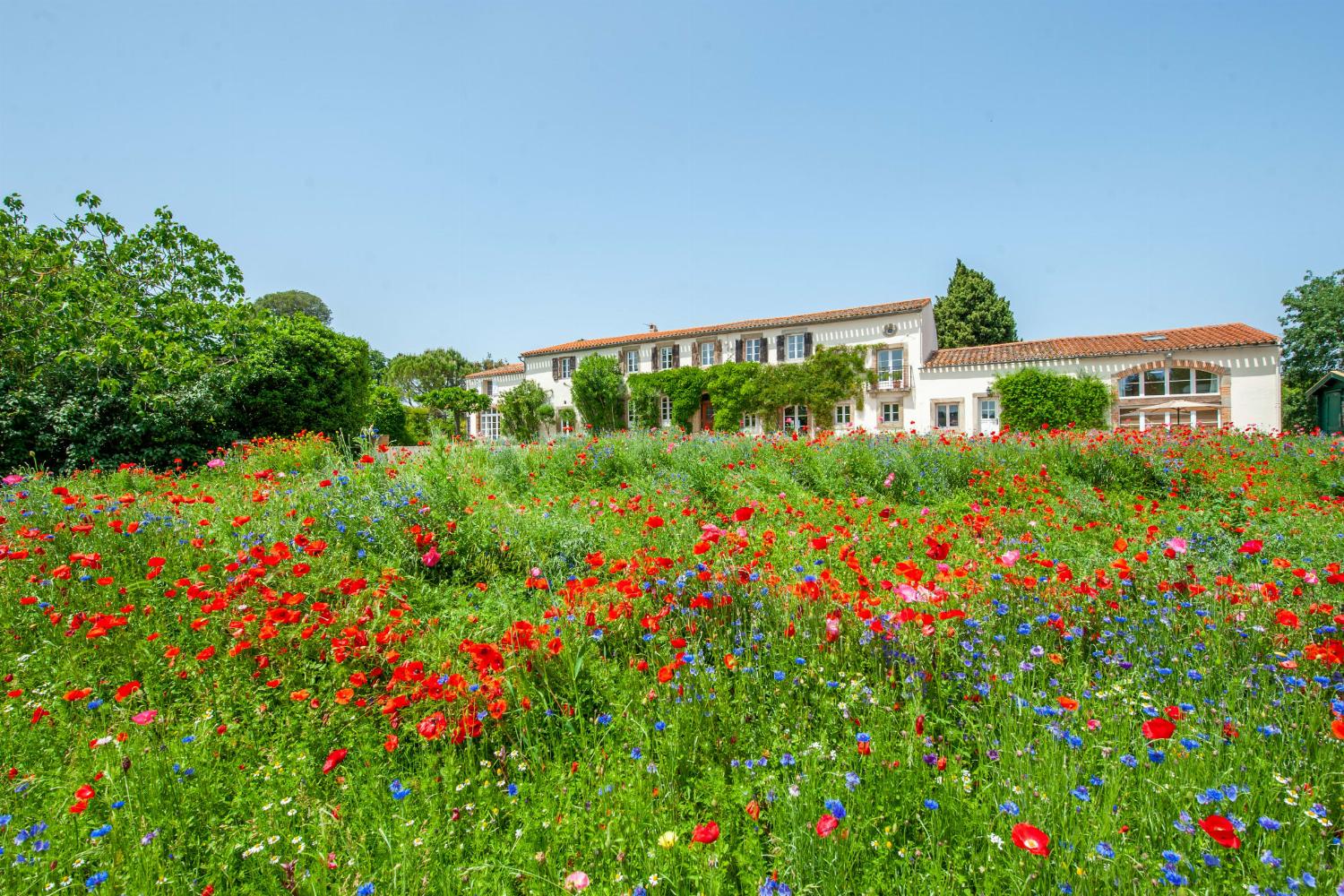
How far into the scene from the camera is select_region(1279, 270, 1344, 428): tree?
116 ft

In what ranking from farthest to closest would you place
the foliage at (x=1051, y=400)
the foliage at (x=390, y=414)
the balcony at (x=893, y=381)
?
the foliage at (x=390, y=414), the balcony at (x=893, y=381), the foliage at (x=1051, y=400)

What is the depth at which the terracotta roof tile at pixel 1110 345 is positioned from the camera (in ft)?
70.8

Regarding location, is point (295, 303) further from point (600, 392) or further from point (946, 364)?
point (946, 364)

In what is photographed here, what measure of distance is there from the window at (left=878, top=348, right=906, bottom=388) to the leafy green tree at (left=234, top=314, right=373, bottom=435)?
2172 centimetres

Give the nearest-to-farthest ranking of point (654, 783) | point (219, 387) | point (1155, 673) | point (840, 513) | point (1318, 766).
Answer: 1. point (1318, 766)
2. point (654, 783)
3. point (1155, 673)
4. point (840, 513)
5. point (219, 387)

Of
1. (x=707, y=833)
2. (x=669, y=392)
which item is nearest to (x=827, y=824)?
(x=707, y=833)

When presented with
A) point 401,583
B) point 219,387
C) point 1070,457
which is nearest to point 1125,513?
point 1070,457

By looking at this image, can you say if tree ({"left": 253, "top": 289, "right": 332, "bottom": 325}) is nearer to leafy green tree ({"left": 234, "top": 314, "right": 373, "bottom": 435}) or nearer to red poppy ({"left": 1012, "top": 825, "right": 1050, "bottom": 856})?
leafy green tree ({"left": 234, "top": 314, "right": 373, "bottom": 435})

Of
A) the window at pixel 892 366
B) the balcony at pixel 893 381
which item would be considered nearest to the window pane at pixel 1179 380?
the balcony at pixel 893 381

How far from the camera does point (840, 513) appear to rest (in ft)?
19.3

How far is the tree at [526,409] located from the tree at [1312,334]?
1745 inches

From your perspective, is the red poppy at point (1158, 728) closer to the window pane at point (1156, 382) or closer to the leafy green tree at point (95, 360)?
the leafy green tree at point (95, 360)

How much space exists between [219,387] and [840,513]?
43.4 ft

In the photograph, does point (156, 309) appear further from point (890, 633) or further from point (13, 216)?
point (890, 633)
